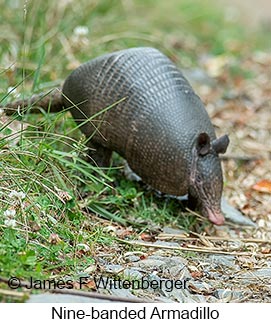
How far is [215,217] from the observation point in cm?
595

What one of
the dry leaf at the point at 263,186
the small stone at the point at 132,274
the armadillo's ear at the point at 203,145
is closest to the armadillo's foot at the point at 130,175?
the armadillo's ear at the point at 203,145

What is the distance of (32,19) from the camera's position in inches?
324

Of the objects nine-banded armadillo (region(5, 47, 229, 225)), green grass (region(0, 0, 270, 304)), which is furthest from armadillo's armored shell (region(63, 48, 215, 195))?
green grass (region(0, 0, 270, 304))

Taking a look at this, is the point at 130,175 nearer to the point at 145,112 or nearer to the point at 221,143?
the point at 145,112

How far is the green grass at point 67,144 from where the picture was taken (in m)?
4.52

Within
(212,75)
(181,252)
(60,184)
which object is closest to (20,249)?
(60,184)

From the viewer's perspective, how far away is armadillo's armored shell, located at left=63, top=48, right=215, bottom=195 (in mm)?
5984

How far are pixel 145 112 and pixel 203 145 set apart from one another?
21.0 inches

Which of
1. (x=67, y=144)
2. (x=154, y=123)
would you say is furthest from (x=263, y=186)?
(x=67, y=144)

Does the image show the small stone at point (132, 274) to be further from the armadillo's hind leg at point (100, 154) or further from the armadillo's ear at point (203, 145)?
the armadillo's hind leg at point (100, 154)

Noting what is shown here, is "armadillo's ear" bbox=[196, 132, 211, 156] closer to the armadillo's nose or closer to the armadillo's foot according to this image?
the armadillo's nose

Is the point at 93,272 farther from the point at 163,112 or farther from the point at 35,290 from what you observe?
the point at 163,112

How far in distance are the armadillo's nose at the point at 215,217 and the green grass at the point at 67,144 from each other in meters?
0.22
